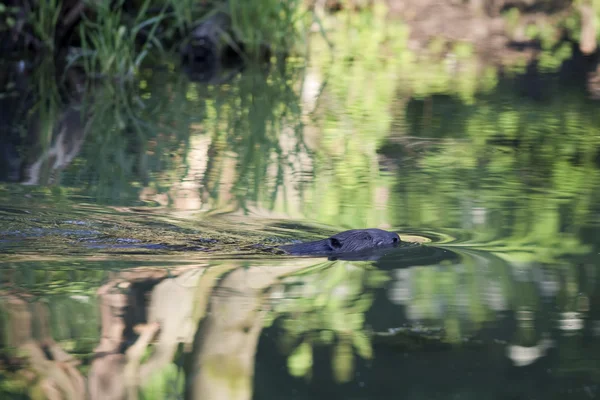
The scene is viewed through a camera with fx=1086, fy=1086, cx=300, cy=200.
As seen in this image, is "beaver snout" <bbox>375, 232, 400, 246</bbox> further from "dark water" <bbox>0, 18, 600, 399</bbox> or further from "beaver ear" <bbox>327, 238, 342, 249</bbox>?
"beaver ear" <bbox>327, 238, 342, 249</bbox>

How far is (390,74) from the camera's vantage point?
46.3 feet

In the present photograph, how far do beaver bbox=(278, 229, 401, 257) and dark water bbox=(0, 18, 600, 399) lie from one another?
103 mm

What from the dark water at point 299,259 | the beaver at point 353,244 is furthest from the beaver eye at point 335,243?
the dark water at point 299,259

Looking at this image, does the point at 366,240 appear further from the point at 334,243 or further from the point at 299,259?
the point at 299,259

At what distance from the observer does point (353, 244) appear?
222 inches

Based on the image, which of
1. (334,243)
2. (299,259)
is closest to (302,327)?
(299,259)

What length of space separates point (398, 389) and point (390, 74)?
1081 centimetres

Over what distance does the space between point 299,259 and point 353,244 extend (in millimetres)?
307

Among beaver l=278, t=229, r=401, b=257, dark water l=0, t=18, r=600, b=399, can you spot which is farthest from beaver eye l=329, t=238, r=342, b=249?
dark water l=0, t=18, r=600, b=399

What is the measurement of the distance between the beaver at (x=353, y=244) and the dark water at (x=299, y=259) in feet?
0.34

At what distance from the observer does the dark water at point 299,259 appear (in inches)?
149

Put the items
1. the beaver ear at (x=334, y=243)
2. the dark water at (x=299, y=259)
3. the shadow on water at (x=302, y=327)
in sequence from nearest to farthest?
the shadow on water at (x=302, y=327)
the dark water at (x=299, y=259)
the beaver ear at (x=334, y=243)

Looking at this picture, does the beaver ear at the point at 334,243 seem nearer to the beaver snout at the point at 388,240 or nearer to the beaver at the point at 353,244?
the beaver at the point at 353,244

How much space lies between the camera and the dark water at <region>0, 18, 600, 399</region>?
378 cm
